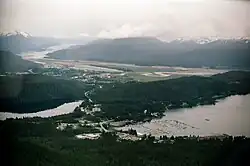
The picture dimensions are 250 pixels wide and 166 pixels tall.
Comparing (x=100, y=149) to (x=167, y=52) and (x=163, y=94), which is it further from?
(x=167, y=52)

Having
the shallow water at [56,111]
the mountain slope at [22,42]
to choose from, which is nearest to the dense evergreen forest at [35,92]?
the shallow water at [56,111]

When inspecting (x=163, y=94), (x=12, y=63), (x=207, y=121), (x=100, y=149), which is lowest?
(x=100, y=149)

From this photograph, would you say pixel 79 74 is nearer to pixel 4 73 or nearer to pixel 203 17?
pixel 4 73

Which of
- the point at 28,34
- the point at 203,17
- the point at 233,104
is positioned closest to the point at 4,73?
the point at 28,34

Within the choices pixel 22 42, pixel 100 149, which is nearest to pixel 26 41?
pixel 22 42

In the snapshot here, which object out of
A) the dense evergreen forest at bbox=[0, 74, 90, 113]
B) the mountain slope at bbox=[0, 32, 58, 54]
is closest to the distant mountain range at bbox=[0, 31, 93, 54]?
the mountain slope at bbox=[0, 32, 58, 54]

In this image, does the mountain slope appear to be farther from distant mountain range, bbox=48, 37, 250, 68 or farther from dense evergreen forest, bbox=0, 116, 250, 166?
dense evergreen forest, bbox=0, 116, 250, 166
